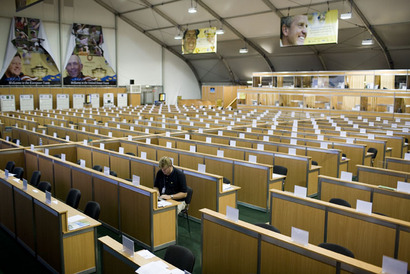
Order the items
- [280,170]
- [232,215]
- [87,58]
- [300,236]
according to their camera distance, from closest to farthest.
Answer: [300,236], [232,215], [280,170], [87,58]

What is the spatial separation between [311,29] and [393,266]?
17.2 meters

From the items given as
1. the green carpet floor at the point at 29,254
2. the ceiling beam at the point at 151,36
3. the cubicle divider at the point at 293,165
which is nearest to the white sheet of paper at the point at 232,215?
the green carpet floor at the point at 29,254

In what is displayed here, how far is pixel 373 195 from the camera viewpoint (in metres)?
6.27

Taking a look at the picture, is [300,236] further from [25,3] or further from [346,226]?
[25,3]

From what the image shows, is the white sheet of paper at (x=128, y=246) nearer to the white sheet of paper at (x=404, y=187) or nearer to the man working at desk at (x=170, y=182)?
the man working at desk at (x=170, y=182)

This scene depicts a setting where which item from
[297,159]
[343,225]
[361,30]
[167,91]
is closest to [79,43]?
[167,91]

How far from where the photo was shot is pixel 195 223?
24.3 ft

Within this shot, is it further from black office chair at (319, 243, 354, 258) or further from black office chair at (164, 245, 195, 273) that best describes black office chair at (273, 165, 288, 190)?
black office chair at (164, 245, 195, 273)

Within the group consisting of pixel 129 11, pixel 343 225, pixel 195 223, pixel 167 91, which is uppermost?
pixel 129 11

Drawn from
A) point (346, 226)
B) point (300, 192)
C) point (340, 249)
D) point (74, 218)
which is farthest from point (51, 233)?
point (346, 226)

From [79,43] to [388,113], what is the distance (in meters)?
24.0

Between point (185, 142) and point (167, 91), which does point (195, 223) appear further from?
point (167, 91)

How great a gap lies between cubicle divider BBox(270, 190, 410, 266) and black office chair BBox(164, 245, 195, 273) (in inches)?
94.7

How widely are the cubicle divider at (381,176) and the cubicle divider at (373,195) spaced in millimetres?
1275
